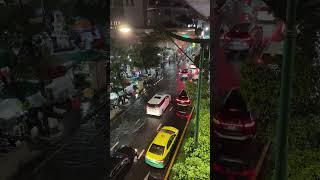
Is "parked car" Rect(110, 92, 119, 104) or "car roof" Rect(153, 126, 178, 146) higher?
"parked car" Rect(110, 92, 119, 104)

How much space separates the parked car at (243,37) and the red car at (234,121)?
0.85 meters

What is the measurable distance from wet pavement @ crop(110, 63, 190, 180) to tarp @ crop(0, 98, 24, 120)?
89.9 inches

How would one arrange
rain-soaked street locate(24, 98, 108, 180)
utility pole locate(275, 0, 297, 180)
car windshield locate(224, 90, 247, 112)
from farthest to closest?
rain-soaked street locate(24, 98, 108, 180), car windshield locate(224, 90, 247, 112), utility pole locate(275, 0, 297, 180)

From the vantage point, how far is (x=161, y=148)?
689cm

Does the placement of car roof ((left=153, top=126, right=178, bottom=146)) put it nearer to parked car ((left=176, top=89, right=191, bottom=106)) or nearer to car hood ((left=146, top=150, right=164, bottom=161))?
car hood ((left=146, top=150, right=164, bottom=161))

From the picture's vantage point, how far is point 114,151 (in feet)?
23.0

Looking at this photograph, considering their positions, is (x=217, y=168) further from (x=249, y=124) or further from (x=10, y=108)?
(x=10, y=108)

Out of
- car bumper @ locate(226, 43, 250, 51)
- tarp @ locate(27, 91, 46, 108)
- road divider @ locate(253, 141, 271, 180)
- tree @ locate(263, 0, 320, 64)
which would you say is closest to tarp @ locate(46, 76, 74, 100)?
tarp @ locate(27, 91, 46, 108)

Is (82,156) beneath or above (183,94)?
beneath

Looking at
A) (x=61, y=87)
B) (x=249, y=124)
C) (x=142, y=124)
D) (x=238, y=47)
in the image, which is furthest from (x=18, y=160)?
(x=238, y=47)

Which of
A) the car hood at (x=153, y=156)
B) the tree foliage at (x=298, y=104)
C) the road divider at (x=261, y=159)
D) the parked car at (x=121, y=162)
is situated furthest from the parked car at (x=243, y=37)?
the parked car at (x=121, y=162)

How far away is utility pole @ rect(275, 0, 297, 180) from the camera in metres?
3.05

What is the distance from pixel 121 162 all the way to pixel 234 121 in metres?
2.47

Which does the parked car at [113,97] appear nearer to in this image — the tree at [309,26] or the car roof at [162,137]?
the car roof at [162,137]
